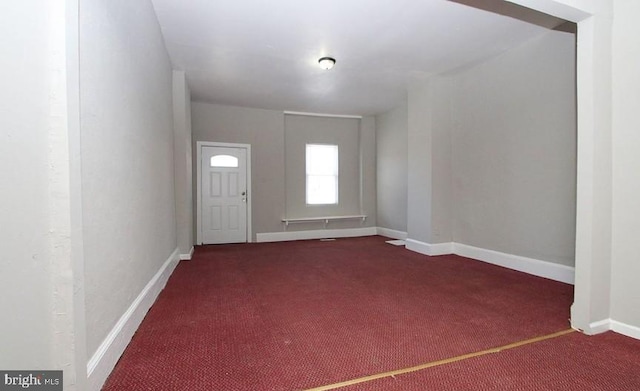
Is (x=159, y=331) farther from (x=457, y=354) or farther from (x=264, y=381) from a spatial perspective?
(x=457, y=354)

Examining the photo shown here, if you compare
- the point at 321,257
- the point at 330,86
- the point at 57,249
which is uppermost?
the point at 330,86

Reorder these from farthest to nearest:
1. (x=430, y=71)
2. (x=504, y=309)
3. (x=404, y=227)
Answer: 1. (x=404, y=227)
2. (x=430, y=71)
3. (x=504, y=309)

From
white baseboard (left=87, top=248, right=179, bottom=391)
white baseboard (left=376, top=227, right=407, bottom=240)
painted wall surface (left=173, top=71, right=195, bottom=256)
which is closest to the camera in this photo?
white baseboard (left=87, top=248, right=179, bottom=391)

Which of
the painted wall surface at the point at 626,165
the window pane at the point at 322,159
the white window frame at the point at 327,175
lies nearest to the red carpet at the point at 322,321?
the painted wall surface at the point at 626,165

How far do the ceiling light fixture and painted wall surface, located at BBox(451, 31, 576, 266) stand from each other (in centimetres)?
197

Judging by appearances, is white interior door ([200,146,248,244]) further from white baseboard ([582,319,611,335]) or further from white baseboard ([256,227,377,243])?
white baseboard ([582,319,611,335])

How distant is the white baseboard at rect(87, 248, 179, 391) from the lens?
1.46m

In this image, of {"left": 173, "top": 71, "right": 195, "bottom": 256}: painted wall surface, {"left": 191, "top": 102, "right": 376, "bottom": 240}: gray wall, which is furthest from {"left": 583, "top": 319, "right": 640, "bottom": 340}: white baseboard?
{"left": 191, "top": 102, "right": 376, "bottom": 240}: gray wall

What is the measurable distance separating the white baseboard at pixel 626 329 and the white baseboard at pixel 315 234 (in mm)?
4965

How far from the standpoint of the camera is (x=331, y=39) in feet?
11.4

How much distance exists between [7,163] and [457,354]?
2.29 m

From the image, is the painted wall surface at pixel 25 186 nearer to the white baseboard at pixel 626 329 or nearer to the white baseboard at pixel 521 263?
the white baseboard at pixel 626 329

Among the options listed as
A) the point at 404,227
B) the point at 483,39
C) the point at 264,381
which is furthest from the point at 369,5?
the point at 404,227

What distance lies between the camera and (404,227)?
629 centimetres
